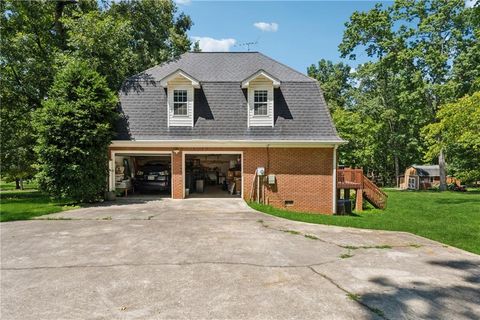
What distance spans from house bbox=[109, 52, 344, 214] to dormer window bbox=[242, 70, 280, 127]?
0.05 meters

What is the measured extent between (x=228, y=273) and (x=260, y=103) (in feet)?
34.5

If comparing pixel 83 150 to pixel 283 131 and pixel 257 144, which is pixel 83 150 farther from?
pixel 283 131

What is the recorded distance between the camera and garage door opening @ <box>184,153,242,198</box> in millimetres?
15433

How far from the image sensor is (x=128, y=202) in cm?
1271

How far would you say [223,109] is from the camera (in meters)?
14.5

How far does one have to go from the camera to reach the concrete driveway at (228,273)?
3.75m

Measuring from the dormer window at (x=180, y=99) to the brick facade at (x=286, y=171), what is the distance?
1.43 m

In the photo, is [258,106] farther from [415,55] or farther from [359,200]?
[415,55]

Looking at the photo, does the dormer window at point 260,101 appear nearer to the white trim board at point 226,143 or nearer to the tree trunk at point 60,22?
the white trim board at point 226,143

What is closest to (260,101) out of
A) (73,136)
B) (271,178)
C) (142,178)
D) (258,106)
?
(258,106)

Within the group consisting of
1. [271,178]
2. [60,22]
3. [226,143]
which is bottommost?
[271,178]

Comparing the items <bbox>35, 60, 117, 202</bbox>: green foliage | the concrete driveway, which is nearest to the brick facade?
<bbox>35, 60, 117, 202</bbox>: green foliage

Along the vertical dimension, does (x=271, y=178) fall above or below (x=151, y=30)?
below

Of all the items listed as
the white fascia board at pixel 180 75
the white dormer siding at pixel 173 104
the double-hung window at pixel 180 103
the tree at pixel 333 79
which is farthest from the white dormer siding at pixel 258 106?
the tree at pixel 333 79
